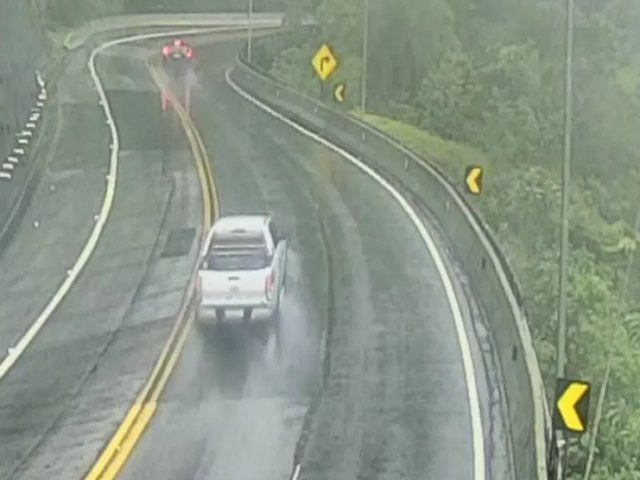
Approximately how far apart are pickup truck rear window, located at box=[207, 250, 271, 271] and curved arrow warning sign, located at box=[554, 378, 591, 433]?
30.7 ft

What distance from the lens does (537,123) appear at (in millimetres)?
61375

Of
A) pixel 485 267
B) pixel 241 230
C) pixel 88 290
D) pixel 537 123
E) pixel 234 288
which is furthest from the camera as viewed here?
pixel 537 123

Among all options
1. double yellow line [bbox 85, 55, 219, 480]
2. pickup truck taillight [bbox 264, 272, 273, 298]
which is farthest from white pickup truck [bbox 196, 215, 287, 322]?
double yellow line [bbox 85, 55, 219, 480]

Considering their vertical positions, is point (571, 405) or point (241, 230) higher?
point (241, 230)

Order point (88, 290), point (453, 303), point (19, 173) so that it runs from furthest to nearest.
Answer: point (19, 173) → point (88, 290) → point (453, 303)

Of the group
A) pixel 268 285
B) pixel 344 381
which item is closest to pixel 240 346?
pixel 268 285

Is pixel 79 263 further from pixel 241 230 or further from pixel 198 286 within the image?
pixel 198 286

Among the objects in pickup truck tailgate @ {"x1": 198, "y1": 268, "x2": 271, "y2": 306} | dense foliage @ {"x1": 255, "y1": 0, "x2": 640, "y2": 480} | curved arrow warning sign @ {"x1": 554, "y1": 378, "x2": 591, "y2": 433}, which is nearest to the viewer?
curved arrow warning sign @ {"x1": 554, "y1": 378, "x2": 591, "y2": 433}

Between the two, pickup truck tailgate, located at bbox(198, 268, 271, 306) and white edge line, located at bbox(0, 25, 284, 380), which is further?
pickup truck tailgate, located at bbox(198, 268, 271, 306)

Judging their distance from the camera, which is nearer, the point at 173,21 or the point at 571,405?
the point at 571,405

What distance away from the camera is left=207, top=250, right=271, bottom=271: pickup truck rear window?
26750 mm

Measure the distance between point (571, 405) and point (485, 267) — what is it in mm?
8880

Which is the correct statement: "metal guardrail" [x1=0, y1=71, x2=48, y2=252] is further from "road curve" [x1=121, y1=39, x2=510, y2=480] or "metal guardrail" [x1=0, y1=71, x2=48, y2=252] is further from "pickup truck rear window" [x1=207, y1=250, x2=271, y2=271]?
"pickup truck rear window" [x1=207, y1=250, x2=271, y2=271]

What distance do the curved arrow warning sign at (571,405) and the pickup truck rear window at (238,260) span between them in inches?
368
